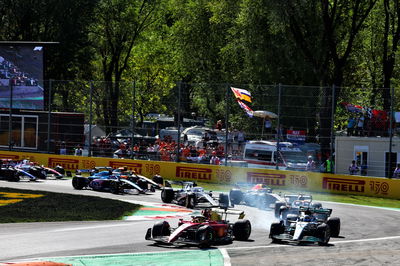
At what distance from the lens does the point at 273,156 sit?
3306cm

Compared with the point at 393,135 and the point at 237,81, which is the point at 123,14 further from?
the point at 393,135

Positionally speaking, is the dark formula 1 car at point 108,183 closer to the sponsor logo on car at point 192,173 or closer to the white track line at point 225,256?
the sponsor logo on car at point 192,173

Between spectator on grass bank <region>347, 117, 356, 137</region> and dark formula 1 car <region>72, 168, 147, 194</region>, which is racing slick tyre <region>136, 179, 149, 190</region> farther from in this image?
spectator on grass bank <region>347, 117, 356, 137</region>

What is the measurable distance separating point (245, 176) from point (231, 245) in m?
16.5

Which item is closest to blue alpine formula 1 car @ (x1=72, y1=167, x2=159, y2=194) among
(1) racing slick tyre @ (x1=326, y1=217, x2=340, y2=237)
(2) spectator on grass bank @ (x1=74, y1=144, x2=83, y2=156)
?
(2) spectator on grass bank @ (x1=74, y1=144, x2=83, y2=156)

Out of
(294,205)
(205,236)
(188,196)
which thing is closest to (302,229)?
(205,236)

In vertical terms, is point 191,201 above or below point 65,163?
below

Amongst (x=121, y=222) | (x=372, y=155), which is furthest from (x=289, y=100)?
(x=121, y=222)

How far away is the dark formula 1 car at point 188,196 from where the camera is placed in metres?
24.2

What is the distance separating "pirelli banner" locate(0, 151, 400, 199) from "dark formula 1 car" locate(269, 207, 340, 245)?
12.6 meters

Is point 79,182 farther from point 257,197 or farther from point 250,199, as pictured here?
point 257,197

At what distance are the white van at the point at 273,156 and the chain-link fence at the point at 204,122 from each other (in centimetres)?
6

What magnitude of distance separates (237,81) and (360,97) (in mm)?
25323

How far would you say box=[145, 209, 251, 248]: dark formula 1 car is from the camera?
15.7m
